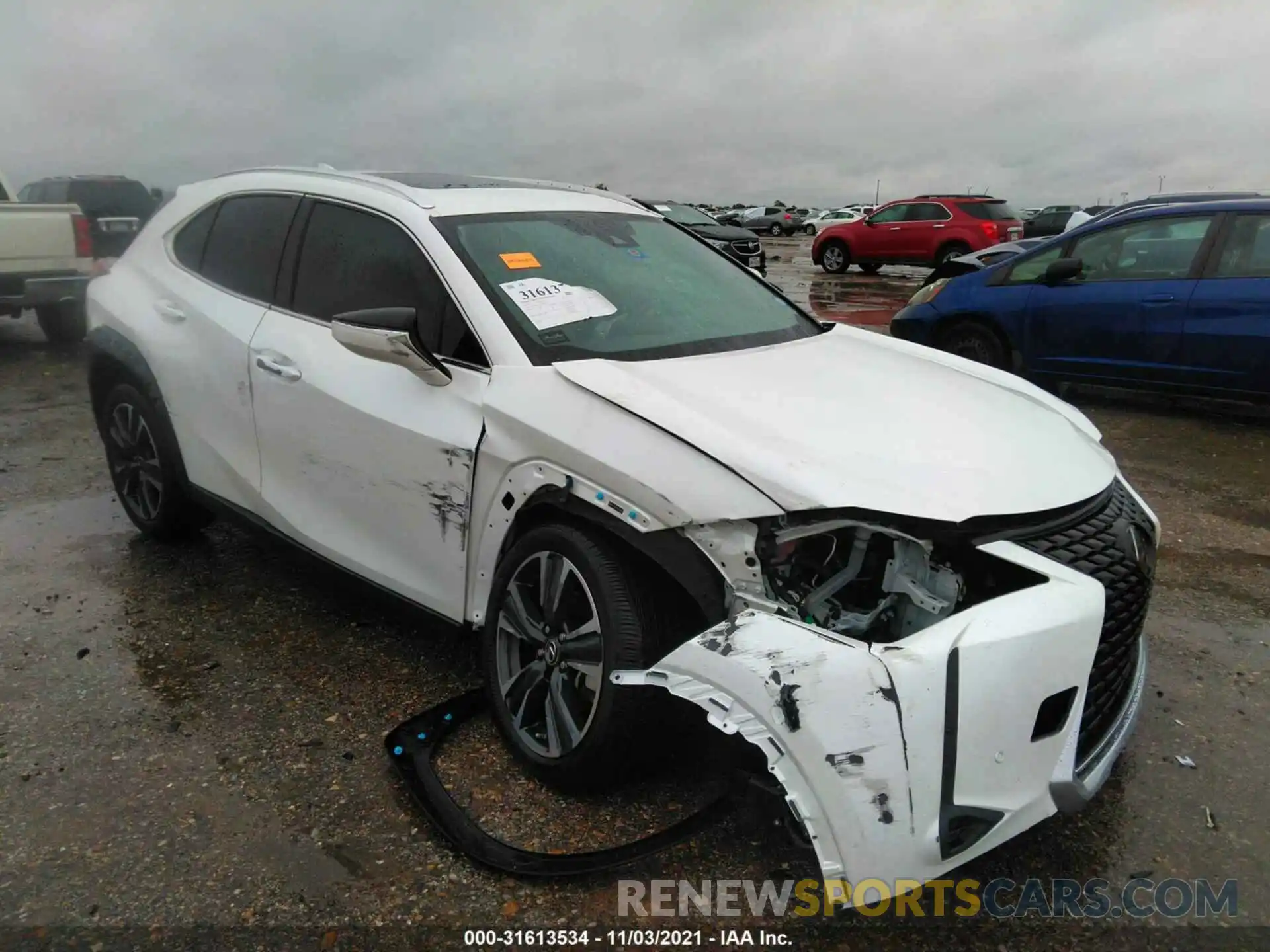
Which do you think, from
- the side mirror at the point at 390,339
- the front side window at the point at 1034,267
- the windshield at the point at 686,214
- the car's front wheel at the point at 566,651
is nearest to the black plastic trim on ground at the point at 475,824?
the car's front wheel at the point at 566,651

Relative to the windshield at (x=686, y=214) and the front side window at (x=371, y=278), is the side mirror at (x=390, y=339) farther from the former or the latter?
the windshield at (x=686, y=214)

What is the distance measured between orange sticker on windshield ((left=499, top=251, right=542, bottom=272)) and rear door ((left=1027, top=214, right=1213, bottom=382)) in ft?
16.7

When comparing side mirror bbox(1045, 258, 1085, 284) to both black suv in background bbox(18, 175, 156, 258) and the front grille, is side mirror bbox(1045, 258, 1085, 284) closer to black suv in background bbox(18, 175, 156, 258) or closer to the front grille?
the front grille

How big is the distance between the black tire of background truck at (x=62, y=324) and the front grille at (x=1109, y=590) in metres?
10.4

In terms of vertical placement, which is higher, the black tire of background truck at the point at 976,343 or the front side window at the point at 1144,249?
the front side window at the point at 1144,249

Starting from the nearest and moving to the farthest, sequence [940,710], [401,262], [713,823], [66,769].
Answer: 1. [940,710]
2. [713,823]
3. [66,769]
4. [401,262]

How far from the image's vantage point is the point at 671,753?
256 cm

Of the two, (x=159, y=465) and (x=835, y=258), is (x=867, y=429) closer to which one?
(x=159, y=465)

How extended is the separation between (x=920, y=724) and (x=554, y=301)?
5.51ft

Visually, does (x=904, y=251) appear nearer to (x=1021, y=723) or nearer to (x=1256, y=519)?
(x=1256, y=519)

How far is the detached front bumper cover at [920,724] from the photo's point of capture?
1765mm

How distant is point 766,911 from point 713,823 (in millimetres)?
300

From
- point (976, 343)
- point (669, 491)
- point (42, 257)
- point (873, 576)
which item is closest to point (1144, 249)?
point (976, 343)

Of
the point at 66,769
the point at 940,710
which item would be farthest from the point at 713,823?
the point at 66,769
